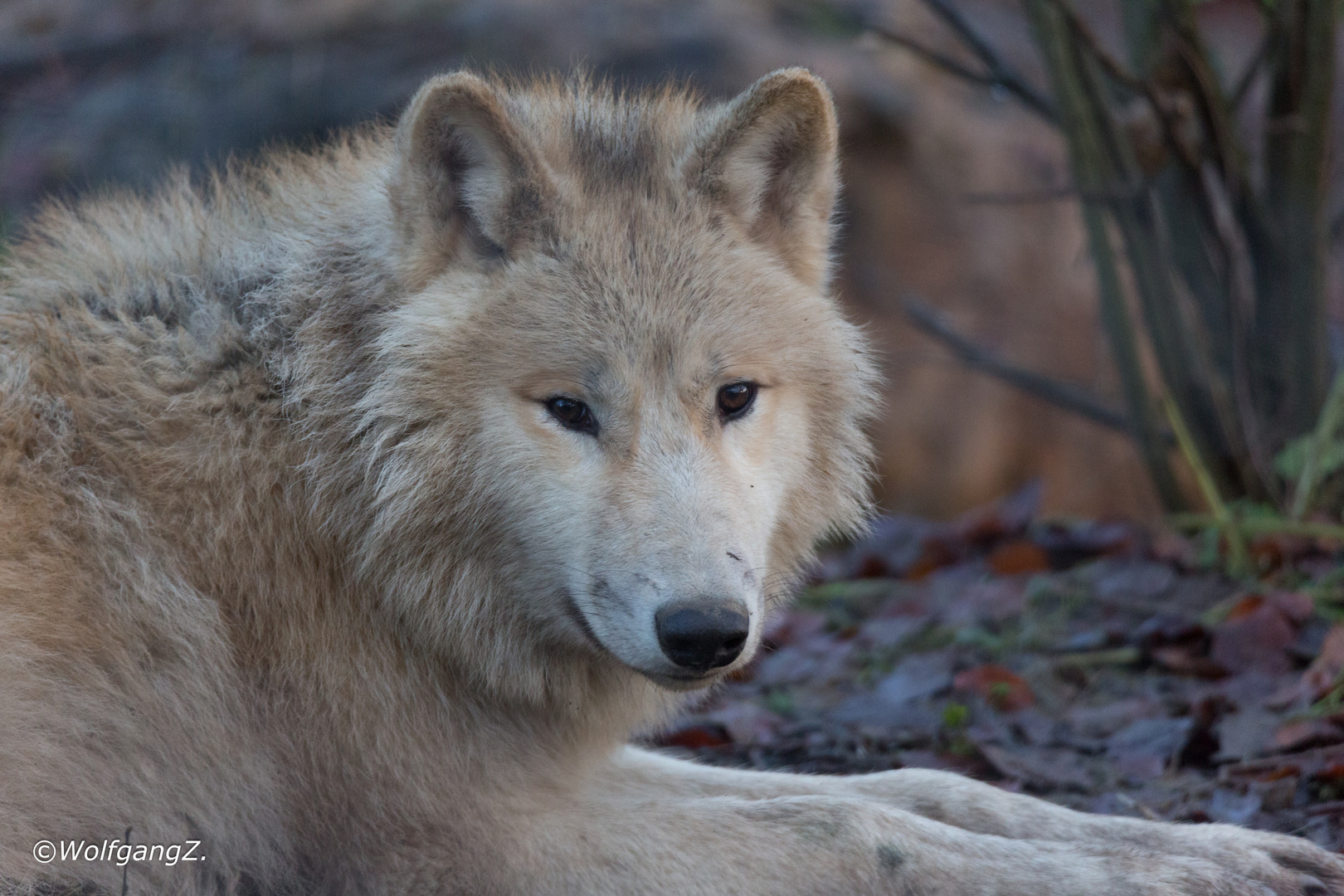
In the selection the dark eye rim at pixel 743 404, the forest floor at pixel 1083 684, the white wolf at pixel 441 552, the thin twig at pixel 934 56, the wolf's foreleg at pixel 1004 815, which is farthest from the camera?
the thin twig at pixel 934 56

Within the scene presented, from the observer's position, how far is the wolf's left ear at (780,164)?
3.63 meters

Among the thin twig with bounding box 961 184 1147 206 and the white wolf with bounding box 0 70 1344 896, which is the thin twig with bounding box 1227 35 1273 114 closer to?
the thin twig with bounding box 961 184 1147 206

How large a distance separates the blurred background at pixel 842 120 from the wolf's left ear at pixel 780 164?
17.2 ft

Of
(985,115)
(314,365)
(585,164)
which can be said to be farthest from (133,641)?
(985,115)

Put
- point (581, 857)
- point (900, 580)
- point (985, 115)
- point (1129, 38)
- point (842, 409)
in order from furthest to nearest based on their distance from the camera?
point (985, 115) → point (900, 580) → point (1129, 38) → point (842, 409) → point (581, 857)

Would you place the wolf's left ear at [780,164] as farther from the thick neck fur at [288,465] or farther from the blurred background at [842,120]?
the blurred background at [842,120]

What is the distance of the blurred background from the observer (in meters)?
9.28

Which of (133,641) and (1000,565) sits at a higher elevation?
(133,641)

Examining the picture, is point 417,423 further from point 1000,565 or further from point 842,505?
point 1000,565

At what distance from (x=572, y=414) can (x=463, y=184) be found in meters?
0.72

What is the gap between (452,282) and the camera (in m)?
3.50

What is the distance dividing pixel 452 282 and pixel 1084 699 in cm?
280

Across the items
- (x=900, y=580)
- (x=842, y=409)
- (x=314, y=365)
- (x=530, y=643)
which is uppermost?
(x=314, y=365)

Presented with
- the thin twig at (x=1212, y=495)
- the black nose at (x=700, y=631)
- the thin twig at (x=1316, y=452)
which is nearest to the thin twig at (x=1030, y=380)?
the thin twig at (x=1212, y=495)
